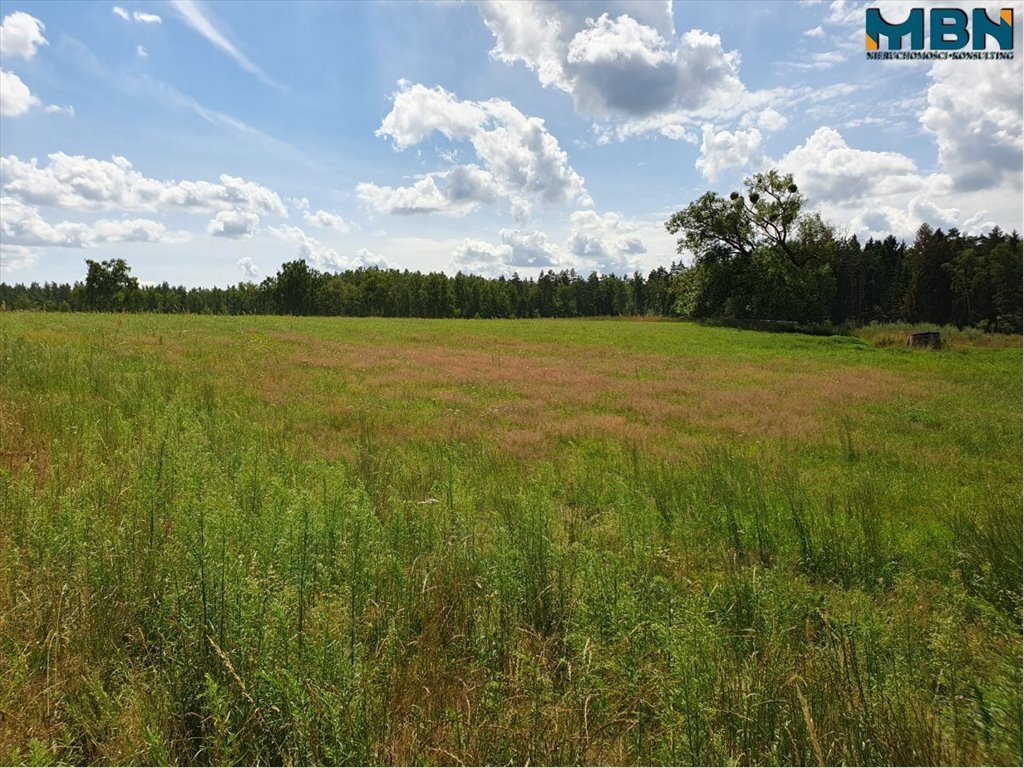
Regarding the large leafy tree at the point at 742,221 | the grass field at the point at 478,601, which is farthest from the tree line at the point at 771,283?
the grass field at the point at 478,601

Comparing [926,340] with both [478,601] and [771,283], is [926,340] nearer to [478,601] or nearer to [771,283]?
[771,283]

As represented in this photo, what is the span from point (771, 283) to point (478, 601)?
60068mm

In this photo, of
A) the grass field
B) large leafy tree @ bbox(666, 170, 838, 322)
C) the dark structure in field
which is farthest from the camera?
large leafy tree @ bbox(666, 170, 838, 322)

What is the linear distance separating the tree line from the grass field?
1278 inches

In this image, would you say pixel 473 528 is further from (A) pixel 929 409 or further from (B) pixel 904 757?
(A) pixel 929 409

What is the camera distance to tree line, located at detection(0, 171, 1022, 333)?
56656 millimetres

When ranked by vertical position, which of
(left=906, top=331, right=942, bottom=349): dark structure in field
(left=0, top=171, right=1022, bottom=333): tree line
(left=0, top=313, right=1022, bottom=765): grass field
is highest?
(left=0, top=171, right=1022, bottom=333): tree line

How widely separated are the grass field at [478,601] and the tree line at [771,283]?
32472mm

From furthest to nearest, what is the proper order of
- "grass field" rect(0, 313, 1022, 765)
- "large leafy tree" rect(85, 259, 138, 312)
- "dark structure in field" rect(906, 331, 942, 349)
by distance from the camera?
"large leafy tree" rect(85, 259, 138, 312)
"dark structure in field" rect(906, 331, 942, 349)
"grass field" rect(0, 313, 1022, 765)

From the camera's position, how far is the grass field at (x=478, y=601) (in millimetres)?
2727

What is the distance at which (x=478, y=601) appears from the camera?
4066 millimetres

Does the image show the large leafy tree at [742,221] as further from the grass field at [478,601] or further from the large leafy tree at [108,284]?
the large leafy tree at [108,284]

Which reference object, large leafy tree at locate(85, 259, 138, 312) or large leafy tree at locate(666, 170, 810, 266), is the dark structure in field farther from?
large leafy tree at locate(85, 259, 138, 312)

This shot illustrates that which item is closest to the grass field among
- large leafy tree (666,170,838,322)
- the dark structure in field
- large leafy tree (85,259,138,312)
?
the dark structure in field
